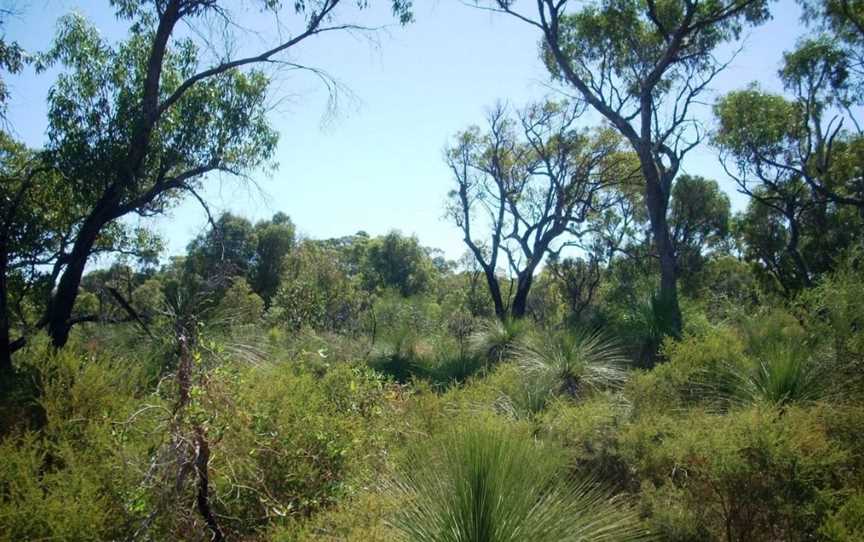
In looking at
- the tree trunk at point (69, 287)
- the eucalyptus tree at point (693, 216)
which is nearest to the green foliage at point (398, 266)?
the eucalyptus tree at point (693, 216)

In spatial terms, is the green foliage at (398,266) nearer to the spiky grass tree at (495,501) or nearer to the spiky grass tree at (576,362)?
the spiky grass tree at (576,362)

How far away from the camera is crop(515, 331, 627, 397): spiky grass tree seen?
939 cm

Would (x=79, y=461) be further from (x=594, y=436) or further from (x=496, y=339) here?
(x=496, y=339)

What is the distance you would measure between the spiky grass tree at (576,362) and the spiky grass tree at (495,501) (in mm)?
4833

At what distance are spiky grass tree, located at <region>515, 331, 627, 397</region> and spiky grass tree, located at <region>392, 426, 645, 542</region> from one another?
483 cm

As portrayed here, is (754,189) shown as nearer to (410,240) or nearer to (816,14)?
(816,14)

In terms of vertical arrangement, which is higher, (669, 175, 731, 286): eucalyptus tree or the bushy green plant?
(669, 175, 731, 286): eucalyptus tree

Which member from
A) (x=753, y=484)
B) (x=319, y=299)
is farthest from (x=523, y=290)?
(x=753, y=484)

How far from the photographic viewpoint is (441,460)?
436 centimetres

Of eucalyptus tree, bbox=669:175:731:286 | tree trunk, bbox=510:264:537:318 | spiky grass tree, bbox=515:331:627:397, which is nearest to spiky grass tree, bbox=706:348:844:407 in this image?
spiky grass tree, bbox=515:331:627:397

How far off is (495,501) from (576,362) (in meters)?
6.16

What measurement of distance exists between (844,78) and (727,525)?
60.2ft

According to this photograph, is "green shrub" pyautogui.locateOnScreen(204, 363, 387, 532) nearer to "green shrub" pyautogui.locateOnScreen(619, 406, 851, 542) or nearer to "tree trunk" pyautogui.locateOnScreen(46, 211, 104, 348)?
"green shrub" pyautogui.locateOnScreen(619, 406, 851, 542)

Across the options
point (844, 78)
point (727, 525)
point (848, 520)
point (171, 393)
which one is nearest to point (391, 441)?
point (171, 393)
